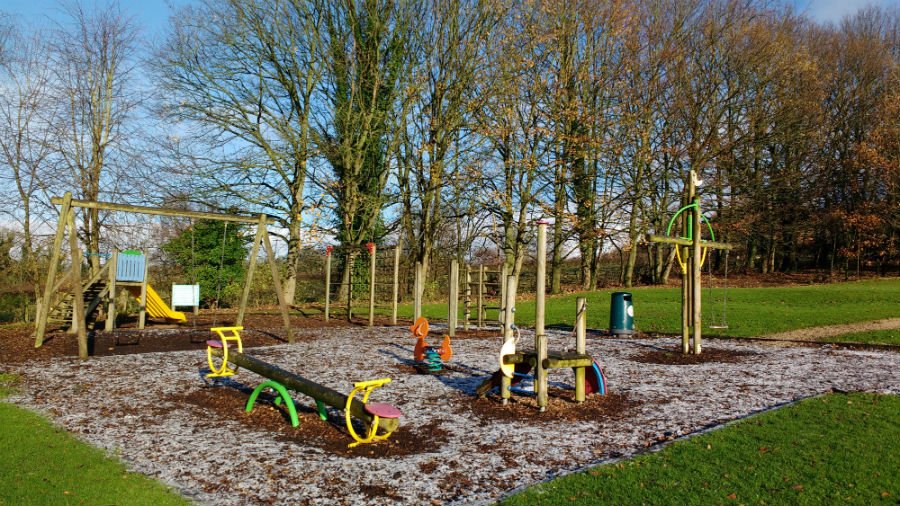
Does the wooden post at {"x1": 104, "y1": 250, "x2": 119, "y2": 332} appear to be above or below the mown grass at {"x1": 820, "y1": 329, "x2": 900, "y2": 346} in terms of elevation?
above

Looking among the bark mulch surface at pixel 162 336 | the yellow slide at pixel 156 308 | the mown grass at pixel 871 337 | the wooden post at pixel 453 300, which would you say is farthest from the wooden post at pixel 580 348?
the yellow slide at pixel 156 308

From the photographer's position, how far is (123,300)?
18.7 metres

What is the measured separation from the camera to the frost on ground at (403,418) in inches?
199

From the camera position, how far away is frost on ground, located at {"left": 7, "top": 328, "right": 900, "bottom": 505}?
5.04 m

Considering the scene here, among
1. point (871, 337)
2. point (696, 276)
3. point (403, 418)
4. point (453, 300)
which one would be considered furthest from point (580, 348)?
point (871, 337)

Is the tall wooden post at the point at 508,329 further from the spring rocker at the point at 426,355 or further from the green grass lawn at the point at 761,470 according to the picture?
the green grass lawn at the point at 761,470

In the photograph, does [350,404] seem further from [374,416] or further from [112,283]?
[112,283]

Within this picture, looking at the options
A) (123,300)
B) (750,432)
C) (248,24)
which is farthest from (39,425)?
(248,24)

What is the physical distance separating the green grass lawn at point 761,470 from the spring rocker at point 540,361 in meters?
1.81

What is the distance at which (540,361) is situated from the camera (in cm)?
727

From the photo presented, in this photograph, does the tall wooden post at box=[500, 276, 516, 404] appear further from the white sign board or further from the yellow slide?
the yellow slide

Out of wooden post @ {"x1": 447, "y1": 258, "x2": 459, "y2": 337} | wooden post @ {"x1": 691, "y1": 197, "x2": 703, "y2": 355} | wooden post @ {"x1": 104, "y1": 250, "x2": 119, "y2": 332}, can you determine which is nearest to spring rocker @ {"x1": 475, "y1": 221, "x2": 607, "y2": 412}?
wooden post @ {"x1": 691, "y1": 197, "x2": 703, "y2": 355}

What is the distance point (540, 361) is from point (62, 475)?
4612 millimetres

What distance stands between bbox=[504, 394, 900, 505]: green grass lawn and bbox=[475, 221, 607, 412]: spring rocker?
1.81 m
